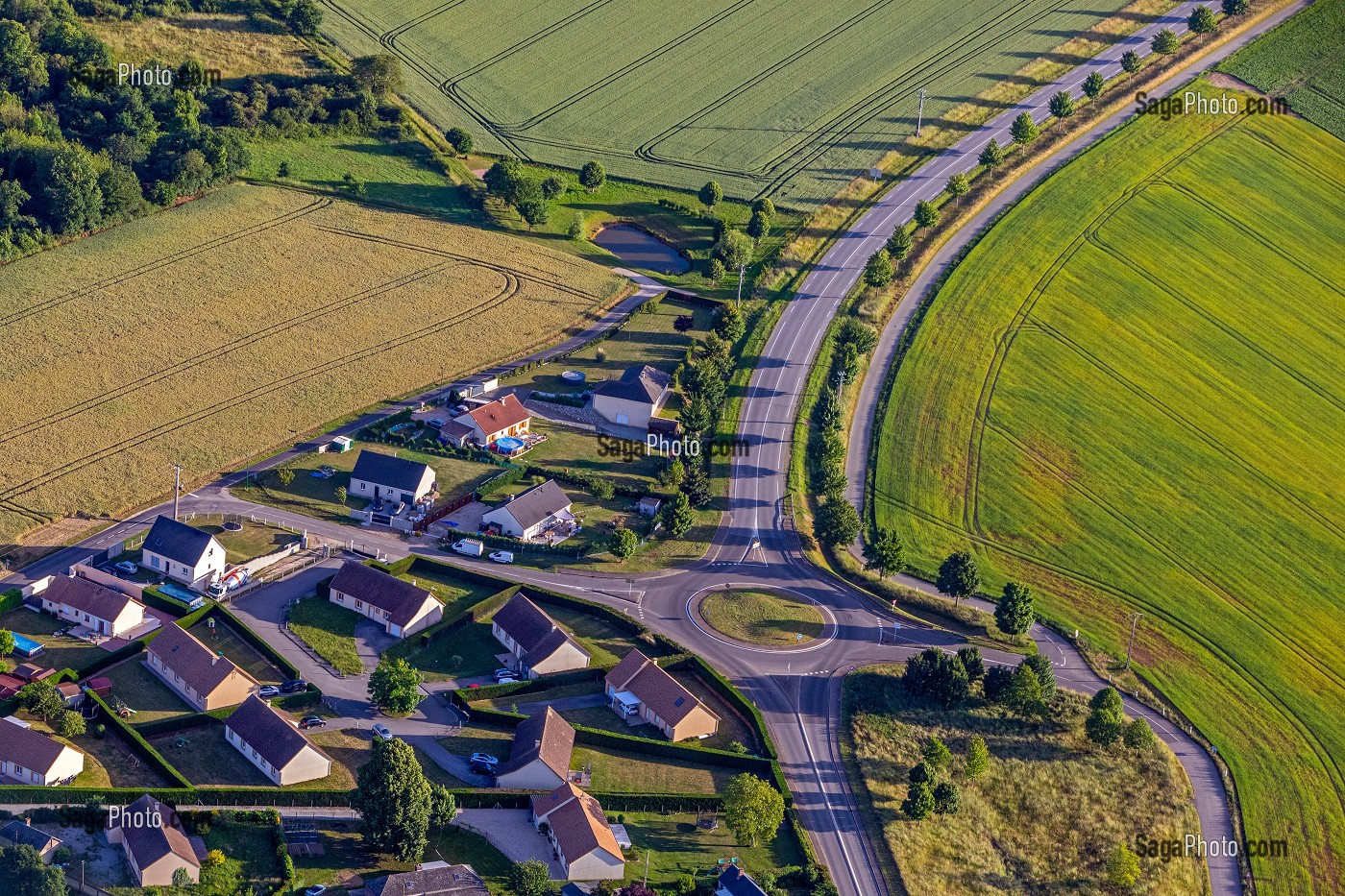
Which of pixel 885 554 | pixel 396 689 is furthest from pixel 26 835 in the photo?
pixel 885 554

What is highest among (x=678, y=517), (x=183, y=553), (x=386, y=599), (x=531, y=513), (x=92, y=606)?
(x=183, y=553)

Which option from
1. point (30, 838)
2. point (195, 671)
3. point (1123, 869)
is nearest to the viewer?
point (30, 838)

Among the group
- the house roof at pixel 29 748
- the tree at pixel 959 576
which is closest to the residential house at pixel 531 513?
the tree at pixel 959 576

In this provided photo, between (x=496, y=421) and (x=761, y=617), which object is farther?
(x=496, y=421)

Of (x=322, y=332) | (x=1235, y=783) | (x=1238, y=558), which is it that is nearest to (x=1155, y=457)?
(x=1238, y=558)

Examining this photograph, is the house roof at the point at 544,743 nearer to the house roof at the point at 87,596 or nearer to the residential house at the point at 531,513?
the residential house at the point at 531,513

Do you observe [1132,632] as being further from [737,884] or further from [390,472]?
[390,472]

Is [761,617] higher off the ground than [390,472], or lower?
lower
